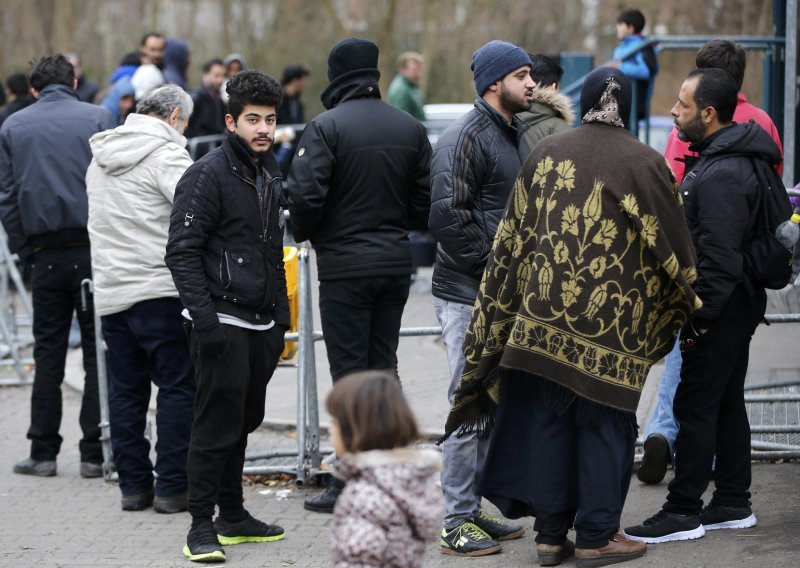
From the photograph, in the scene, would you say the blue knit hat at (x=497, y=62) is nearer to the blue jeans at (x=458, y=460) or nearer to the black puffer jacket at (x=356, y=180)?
the black puffer jacket at (x=356, y=180)

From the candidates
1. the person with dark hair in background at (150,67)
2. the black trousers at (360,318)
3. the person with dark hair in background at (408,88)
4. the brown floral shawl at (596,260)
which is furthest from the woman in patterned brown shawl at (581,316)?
the person with dark hair in background at (408,88)

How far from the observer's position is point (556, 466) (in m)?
5.04

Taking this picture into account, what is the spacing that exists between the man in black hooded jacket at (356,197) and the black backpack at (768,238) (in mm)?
1527

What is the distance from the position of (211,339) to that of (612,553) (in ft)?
6.08

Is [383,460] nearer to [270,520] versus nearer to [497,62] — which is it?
[497,62]

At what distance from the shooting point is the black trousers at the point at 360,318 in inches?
230

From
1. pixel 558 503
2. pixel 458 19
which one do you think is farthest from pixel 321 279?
pixel 458 19

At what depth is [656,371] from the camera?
866cm

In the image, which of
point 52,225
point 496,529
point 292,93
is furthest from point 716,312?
point 292,93

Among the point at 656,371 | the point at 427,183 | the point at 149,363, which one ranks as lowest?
the point at 656,371

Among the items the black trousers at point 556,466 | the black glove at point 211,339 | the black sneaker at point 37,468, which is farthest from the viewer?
the black sneaker at point 37,468

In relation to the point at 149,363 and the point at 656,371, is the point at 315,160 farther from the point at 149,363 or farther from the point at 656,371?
the point at 656,371

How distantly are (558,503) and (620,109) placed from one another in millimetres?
1573

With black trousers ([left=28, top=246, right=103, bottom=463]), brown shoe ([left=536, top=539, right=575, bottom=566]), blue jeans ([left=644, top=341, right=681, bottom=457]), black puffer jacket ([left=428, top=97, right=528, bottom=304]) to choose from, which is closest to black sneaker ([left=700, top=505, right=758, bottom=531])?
blue jeans ([left=644, top=341, right=681, bottom=457])
